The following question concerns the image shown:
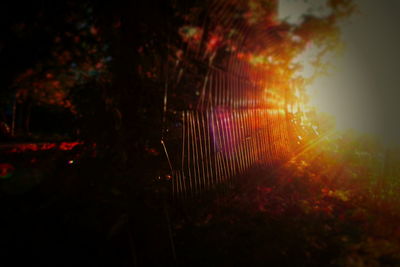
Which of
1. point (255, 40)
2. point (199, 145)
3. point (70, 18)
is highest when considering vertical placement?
point (70, 18)

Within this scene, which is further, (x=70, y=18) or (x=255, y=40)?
(x=255, y=40)

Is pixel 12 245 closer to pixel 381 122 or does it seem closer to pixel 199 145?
pixel 199 145

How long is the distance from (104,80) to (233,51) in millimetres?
2070

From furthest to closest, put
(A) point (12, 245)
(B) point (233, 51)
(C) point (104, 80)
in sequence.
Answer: (B) point (233, 51) → (C) point (104, 80) → (A) point (12, 245)

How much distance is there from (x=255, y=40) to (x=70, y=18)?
3286 millimetres

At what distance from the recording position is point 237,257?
2529mm

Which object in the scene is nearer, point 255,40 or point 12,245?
point 12,245

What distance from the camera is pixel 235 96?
3.92 metres

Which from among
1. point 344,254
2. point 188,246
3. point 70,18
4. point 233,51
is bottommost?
point 344,254

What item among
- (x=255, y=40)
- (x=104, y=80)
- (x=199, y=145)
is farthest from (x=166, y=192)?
(x=255, y=40)

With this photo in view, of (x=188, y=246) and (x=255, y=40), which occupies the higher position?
(x=255, y=40)

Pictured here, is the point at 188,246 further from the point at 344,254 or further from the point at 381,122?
the point at 381,122

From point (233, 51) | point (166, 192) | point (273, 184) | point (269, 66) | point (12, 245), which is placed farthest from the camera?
point (269, 66)

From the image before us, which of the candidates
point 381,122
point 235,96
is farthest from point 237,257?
point 381,122
